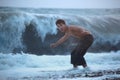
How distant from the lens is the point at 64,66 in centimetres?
219

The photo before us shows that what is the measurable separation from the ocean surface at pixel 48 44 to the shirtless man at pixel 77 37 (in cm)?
4

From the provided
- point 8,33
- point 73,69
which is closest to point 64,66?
point 73,69

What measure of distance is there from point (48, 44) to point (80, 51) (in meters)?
0.33

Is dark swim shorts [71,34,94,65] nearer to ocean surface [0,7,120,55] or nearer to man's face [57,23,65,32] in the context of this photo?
ocean surface [0,7,120,55]

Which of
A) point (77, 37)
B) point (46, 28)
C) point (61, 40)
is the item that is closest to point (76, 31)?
point (77, 37)

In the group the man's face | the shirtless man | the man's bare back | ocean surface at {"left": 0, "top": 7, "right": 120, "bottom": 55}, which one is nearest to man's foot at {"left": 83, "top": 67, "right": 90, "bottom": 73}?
the shirtless man

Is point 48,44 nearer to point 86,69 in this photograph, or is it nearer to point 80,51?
point 80,51

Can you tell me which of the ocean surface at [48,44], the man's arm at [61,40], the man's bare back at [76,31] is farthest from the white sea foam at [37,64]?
the man's bare back at [76,31]

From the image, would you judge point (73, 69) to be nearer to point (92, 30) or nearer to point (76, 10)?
point (92, 30)

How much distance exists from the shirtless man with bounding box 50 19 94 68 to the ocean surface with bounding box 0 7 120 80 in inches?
1.6

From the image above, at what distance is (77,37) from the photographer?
2229 mm

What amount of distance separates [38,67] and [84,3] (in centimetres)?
82

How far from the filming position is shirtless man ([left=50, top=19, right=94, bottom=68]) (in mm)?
2203

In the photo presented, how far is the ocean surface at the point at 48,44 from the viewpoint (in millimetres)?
2146
